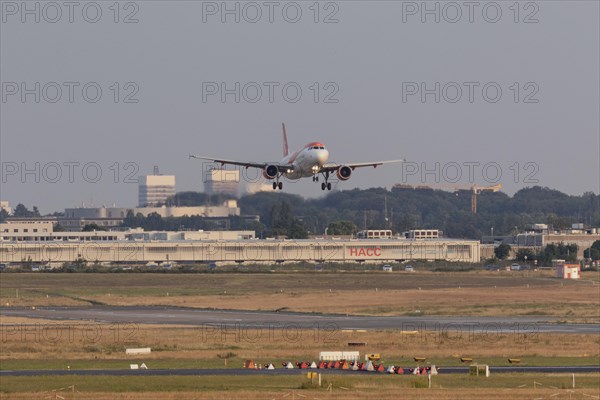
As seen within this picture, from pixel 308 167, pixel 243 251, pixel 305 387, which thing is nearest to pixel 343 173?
pixel 308 167

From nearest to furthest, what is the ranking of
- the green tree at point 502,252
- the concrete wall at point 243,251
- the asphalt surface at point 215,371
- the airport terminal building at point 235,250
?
the asphalt surface at point 215,371 < the concrete wall at point 243,251 < the airport terminal building at point 235,250 < the green tree at point 502,252

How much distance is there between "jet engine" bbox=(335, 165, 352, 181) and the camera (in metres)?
91.9

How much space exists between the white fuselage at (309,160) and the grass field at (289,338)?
1318 centimetres

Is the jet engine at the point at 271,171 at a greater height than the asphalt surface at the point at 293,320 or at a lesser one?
greater

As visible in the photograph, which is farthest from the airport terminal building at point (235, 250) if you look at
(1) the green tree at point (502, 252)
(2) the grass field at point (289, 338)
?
(2) the grass field at point (289, 338)

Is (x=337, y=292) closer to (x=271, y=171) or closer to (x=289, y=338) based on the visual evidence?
(x=271, y=171)

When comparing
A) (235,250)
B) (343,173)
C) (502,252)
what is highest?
(343,173)

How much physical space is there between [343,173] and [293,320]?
455 inches

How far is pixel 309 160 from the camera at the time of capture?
294 feet

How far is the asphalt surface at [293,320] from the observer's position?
86062 mm

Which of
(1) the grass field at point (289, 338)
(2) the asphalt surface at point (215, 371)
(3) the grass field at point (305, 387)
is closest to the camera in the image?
(3) the grass field at point (305, 387)

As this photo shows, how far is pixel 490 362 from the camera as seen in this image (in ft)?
221

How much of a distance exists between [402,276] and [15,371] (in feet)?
293

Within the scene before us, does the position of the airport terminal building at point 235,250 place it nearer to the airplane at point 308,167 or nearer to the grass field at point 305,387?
the airplane at point 308,167
